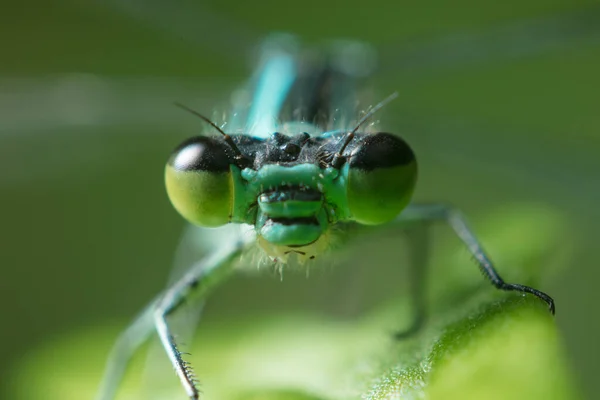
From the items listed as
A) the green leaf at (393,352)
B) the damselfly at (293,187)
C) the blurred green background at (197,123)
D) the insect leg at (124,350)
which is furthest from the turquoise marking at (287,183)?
the blurred green background at (197,123)

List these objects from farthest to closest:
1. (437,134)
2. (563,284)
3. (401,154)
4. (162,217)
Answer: (162,217), (437,134), (563,284), (401,154)

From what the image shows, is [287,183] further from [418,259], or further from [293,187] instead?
[418,259]

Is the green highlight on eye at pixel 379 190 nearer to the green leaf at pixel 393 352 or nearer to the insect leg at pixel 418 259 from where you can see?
the green leaf at pixel 393 352

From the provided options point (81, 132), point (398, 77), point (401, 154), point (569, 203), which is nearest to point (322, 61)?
point (398, 77)

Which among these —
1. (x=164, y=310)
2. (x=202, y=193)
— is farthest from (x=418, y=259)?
(x=202, y=193)

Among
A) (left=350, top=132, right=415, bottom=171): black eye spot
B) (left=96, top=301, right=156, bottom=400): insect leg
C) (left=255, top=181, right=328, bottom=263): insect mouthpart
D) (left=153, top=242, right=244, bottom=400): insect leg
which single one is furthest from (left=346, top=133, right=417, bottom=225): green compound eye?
(left=96, top=301, right=156, bottom=400): insect leg

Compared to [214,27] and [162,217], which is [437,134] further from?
[162,217]

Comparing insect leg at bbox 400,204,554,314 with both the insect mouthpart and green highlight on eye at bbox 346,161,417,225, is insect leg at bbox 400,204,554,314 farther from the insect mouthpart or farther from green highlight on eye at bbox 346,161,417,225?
the insect mouthpart
